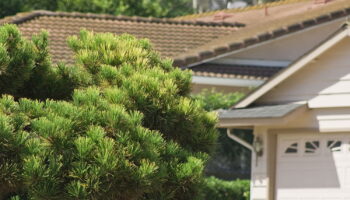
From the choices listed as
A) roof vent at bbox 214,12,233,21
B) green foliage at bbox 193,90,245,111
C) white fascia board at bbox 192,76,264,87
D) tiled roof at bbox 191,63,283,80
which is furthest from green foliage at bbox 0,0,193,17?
green foliage at bbox 193,90,245,111

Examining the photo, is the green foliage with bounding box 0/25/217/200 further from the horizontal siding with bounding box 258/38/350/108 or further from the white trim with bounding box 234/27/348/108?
the horizontal siding with bounding box 258/38/350/108

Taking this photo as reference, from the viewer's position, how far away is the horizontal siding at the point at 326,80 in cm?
1973

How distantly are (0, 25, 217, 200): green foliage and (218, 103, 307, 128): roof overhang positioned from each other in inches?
294

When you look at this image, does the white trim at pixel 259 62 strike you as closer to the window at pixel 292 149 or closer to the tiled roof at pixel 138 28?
the tiled roof at pixel 138 28

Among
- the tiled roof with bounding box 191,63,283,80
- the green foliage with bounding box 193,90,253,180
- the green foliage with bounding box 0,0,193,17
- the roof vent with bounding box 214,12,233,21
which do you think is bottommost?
the green foliage with bounding box 193,90,253,180

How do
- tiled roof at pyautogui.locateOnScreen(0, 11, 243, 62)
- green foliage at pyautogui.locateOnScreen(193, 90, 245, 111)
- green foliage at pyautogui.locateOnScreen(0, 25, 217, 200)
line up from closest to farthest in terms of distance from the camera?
green foliage at pyautogui.locateOnScreen(0, 25, 217, 200) → green foliage at pyautogui.locateOnScreen(193, 90, 245, 111) → tiled roof at pyautogui.locateOnScreen(0, 11, 243, 62)

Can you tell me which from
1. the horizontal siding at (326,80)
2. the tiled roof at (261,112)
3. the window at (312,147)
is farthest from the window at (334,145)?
the tiled roof at (261,112)


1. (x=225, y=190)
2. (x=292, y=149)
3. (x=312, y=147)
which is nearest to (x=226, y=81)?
(x=225, y=190)

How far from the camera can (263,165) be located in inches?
815

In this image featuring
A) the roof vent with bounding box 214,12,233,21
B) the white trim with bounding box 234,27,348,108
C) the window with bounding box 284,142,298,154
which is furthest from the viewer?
the roof vent with bounding box 214,12,233,21

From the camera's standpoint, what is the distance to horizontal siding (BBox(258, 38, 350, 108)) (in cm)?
1973

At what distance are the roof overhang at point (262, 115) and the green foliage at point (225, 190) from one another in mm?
2769

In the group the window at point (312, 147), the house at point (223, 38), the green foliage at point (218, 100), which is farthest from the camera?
the house at point (223, 38)

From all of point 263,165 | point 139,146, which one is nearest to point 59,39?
point 263,165
